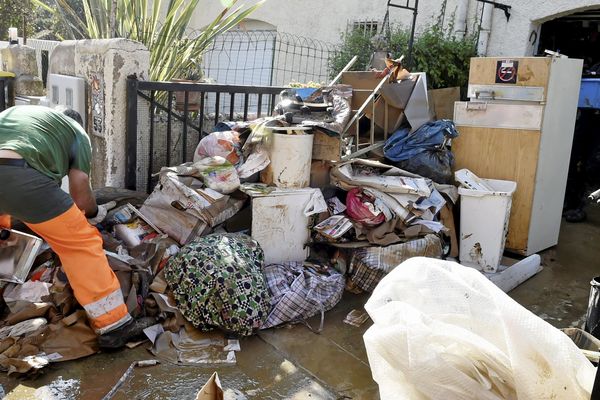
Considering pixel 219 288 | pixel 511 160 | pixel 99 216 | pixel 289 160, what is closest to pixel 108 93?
pixel 99 216

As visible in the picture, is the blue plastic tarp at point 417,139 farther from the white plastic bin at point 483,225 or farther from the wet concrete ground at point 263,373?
the wet concrete ground at point 263,373

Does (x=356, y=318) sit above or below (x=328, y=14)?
below

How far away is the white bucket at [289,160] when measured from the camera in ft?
13.3

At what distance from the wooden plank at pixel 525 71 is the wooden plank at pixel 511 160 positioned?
1.34 ft

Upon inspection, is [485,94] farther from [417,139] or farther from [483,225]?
[483,225]

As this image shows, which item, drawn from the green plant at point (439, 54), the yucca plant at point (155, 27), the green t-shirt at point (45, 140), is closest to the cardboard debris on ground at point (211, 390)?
the green t-shirt at point (45, 140)

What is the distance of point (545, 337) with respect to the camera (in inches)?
58.1

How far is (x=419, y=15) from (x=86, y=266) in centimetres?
662

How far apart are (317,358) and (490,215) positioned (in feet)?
6.73

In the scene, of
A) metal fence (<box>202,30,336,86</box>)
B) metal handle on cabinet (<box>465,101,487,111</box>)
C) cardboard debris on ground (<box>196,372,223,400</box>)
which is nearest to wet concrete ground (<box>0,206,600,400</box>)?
cardboard debris on ground (<box>196,372,223,400</box>)

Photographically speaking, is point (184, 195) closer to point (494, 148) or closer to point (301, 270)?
point (301, 270)

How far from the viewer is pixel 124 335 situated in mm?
3248

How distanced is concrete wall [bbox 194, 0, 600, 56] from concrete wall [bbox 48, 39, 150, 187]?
4693 millimetres

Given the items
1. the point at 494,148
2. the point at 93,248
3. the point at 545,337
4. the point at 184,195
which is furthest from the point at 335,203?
the point at 545,337
